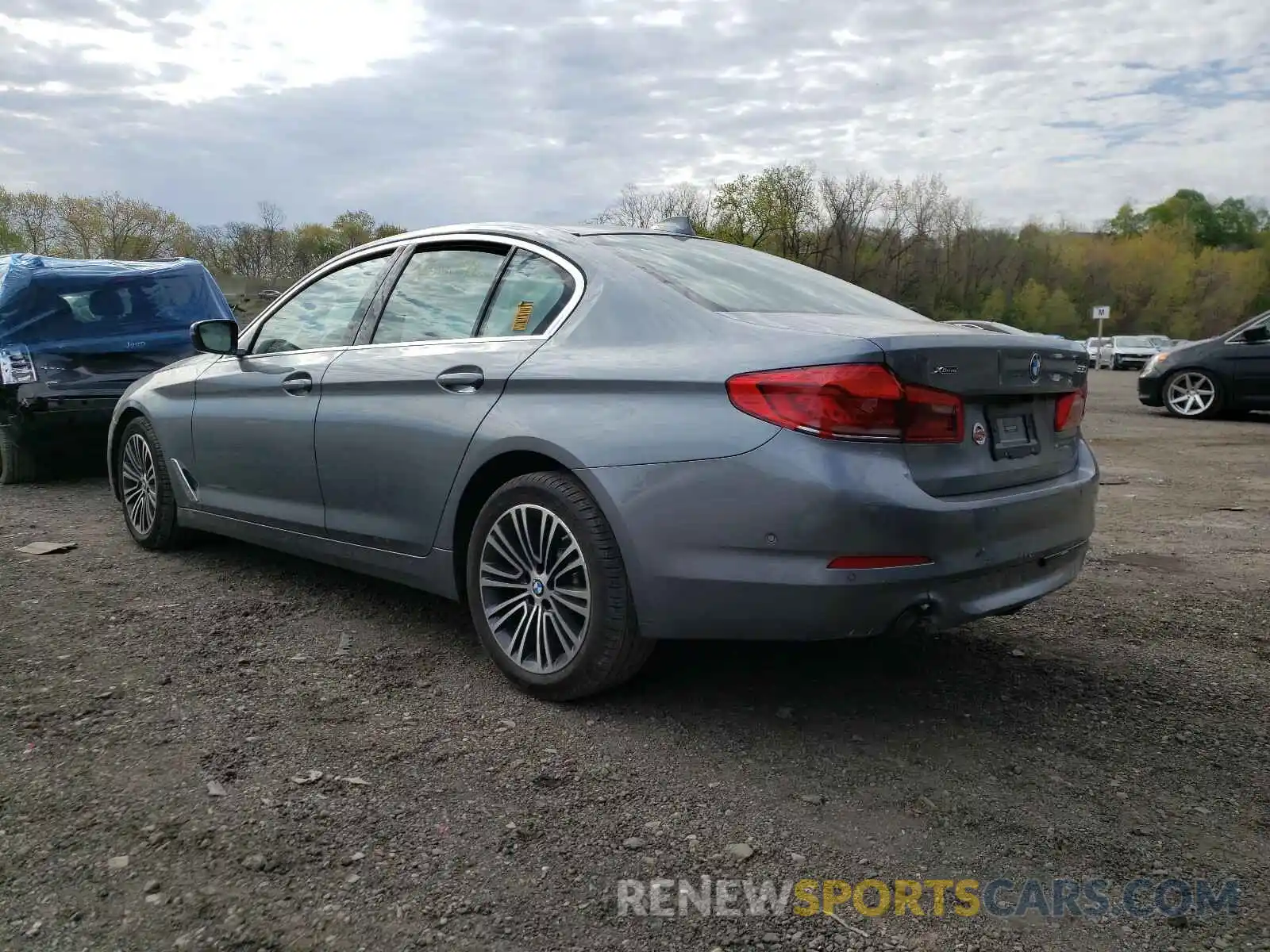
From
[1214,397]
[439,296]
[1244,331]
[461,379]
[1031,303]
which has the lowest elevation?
[1214,397]

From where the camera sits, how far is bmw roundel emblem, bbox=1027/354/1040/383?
126 inches

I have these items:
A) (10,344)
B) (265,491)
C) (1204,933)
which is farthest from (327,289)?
(10,344)

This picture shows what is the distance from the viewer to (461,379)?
3.64m

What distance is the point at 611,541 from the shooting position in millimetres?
3170

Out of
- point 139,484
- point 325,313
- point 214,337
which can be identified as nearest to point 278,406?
point 325,313

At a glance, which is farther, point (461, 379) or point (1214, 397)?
Result: point (1214, 397)

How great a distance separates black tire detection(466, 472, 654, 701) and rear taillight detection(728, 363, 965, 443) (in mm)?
633

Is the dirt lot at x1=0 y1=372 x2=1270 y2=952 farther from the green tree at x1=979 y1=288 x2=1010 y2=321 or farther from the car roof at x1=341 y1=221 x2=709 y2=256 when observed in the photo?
the green tree at x1=979 y1=288 x2=1010 y2=321

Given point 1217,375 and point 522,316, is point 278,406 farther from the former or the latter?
point 1217,375

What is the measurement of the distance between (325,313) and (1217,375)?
13.1 meters

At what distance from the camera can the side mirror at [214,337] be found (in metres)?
4.94

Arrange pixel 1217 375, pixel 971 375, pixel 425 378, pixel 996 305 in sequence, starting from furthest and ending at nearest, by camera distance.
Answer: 1. pixel 996 305
2. pixel 1217 375
3. pixel 425 378
4. pixel 971 375

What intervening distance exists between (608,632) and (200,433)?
283 cm

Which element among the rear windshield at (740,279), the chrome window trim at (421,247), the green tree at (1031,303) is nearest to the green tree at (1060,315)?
the green tree at (1031,303)
